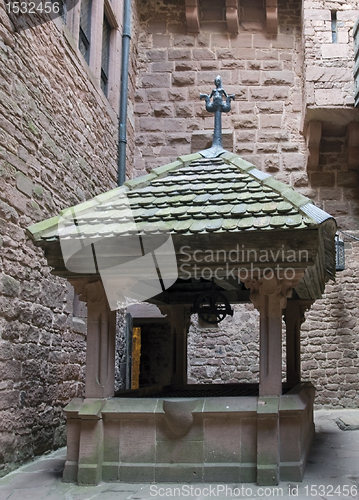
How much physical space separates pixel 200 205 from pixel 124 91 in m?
5.38

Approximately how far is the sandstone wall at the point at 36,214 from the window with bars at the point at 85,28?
618mm

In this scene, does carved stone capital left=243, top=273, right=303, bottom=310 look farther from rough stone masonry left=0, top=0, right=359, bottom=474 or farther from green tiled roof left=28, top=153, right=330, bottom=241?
rough stone masonry left=0, top=0, right=359, bottom=474

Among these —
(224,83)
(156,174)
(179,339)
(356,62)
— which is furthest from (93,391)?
(224,83)

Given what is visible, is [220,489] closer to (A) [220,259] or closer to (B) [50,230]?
(A) [220,259]

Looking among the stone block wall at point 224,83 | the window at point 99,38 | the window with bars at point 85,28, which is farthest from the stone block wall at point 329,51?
the window with bars at point 85,28

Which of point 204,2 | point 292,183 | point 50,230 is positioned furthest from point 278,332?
point 204,2

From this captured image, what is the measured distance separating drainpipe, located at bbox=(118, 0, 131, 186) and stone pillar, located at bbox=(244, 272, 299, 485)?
16.7ft

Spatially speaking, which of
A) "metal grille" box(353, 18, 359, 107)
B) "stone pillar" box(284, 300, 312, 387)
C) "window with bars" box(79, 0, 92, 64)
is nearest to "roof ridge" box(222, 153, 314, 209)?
"stone pillar" box(284, 300, 312, 387)

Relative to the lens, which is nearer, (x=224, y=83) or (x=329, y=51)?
(x=329, y=51)

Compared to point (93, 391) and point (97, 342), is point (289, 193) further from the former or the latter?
point (93, 391)

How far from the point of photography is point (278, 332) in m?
4.25

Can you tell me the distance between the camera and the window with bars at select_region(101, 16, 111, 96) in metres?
8.80

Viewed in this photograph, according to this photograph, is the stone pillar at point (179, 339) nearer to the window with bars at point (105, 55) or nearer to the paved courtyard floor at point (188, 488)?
the paved courtyard floor at point (188, 488)

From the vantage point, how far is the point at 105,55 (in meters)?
8.95
